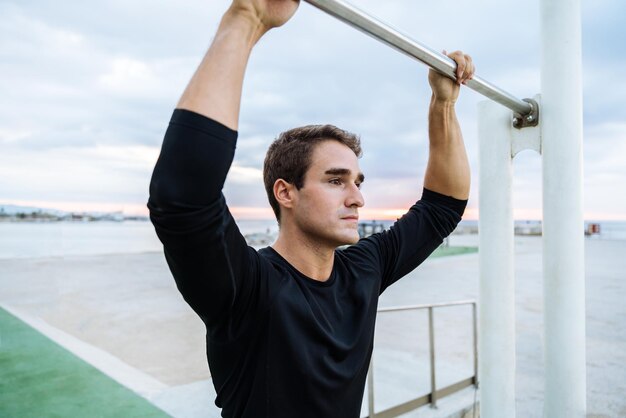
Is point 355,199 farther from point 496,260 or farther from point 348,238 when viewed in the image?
point 496,260

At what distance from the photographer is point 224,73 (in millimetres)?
833

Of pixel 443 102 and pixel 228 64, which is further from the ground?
pixel 443 102

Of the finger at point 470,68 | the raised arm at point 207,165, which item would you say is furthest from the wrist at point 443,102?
the raised arm at point 207,165

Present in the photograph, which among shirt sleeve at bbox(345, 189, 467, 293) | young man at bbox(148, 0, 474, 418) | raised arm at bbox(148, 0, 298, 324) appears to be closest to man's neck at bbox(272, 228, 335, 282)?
young man at bbox(148, 0, 474, 418)

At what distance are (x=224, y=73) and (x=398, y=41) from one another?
0.43m

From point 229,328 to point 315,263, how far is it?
0.34 m

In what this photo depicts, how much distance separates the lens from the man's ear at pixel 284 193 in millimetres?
1291

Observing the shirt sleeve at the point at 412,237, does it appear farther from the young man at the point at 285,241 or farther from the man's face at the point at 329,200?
the man's face at the point at 329,200

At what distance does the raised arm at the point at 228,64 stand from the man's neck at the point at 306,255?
19.8 inches

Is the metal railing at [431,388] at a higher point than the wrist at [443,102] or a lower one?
lower

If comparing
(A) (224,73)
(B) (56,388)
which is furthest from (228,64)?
(B) (56,388)

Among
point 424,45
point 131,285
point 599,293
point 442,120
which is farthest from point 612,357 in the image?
point 131,285

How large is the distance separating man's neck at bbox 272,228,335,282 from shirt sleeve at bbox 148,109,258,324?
0.41 m

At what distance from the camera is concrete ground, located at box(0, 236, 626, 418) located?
4008 millimetres
